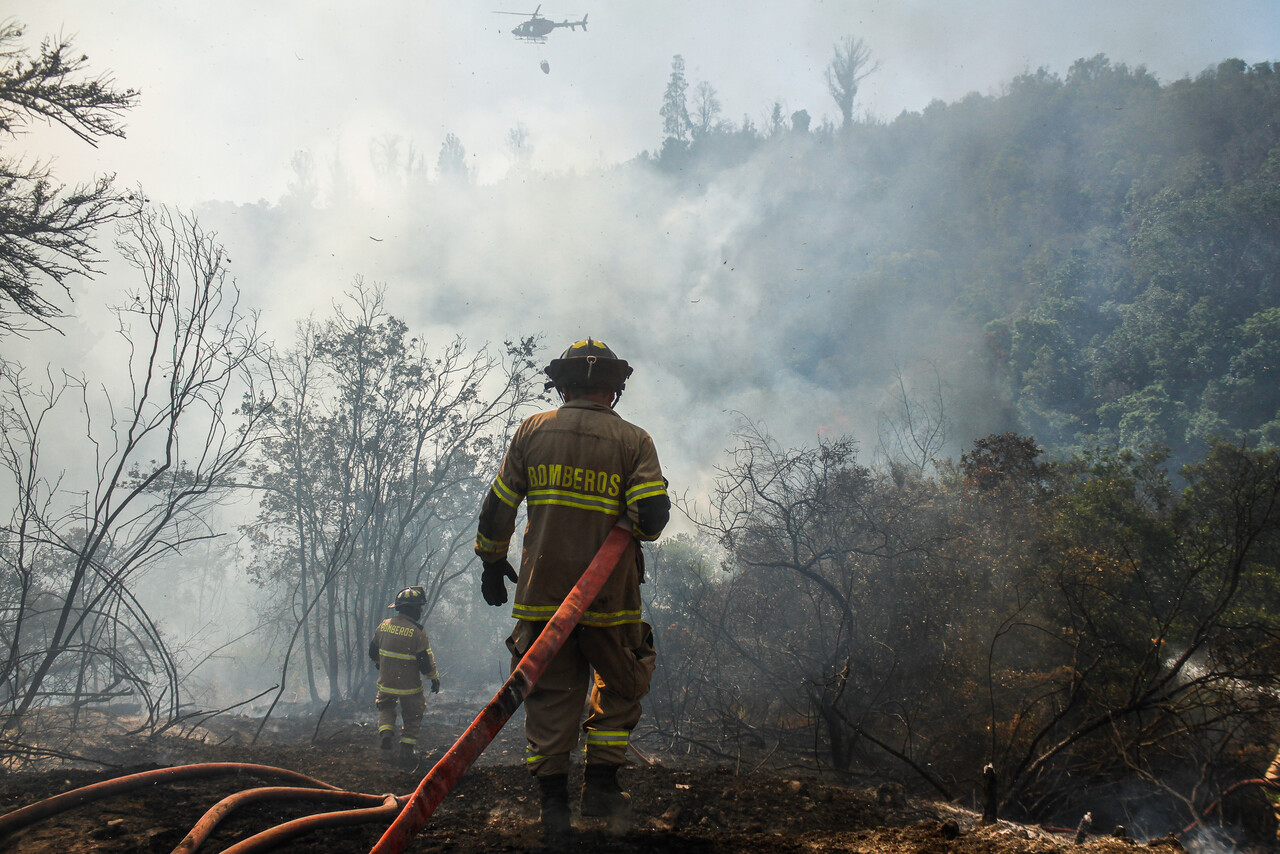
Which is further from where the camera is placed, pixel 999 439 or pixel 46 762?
pixel 999 439

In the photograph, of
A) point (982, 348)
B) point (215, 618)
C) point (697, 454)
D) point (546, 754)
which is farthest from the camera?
point (215, 618)

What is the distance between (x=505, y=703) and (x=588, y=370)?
144cm

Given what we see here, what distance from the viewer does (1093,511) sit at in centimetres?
799

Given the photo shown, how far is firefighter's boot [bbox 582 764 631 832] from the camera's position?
232cm

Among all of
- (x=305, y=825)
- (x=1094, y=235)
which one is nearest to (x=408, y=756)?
(x=305, y=825)

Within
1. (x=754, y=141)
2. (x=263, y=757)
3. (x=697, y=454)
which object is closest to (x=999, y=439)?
(x=263, y=757)

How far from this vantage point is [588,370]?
288 cm

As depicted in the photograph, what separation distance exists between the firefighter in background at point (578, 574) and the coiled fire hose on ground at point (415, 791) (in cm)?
15

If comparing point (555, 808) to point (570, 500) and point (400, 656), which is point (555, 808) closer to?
point (570, 500)

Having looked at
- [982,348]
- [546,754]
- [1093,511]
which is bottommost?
[546,754]

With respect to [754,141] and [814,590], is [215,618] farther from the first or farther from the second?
[754,141]

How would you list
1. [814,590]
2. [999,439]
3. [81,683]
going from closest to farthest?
[81,683], [814,590], [999,439]

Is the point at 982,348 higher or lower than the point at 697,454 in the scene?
higher

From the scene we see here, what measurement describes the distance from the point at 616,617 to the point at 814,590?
22.4 feet
